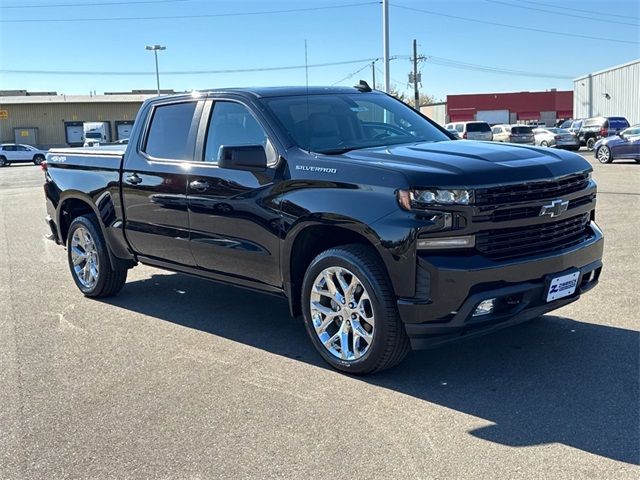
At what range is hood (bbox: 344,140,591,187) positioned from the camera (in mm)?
4082

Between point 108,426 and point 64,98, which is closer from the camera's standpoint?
point 108,426

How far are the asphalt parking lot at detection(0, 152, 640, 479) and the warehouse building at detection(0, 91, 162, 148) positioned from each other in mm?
59668

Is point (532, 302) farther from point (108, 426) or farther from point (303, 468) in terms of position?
point (108, 426)

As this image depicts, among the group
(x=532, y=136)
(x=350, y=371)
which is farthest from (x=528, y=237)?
(x=532, y=136)

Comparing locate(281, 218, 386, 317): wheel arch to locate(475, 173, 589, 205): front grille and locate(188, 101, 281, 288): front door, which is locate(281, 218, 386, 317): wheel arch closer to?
locate(188, 101, 281, 288): front door

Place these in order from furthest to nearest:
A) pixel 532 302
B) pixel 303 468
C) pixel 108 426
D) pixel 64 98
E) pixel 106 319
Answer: pixel 64 98
pixel 106 319
pixel 532 302
pixel 108 426
pixel 303 468

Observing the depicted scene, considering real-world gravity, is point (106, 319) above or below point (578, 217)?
below

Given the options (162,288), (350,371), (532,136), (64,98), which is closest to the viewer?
(350,371)

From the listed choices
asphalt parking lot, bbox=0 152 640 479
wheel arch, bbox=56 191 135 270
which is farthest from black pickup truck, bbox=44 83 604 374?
asphalt parking lot, bbox=0 152 640 479

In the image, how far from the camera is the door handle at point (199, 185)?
5.43 metres

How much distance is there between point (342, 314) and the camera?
4.60 meters

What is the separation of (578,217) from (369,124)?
5.99ft

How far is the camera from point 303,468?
3.40 m

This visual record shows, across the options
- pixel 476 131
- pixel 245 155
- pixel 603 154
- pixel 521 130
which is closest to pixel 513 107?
pixel 521 130
